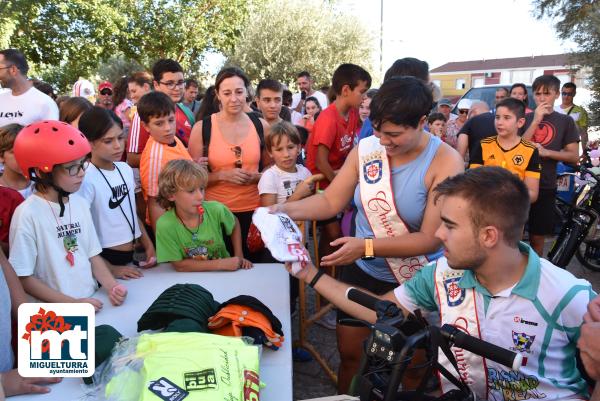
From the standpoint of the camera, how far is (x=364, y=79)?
167 inches

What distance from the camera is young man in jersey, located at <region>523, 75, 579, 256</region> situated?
480 cm

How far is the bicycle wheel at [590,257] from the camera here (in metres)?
5.59

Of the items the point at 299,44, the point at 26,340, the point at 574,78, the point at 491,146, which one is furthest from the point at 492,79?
the point at 26,340

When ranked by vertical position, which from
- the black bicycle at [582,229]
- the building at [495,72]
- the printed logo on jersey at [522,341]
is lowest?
the black bicycle at [582,229]

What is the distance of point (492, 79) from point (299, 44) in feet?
133

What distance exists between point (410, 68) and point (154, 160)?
1985mm

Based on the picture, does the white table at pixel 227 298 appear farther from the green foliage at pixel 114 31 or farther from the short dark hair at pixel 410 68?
the green foliage at pixel 114 31

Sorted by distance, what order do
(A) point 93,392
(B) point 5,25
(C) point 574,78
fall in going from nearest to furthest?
(A) point 93,392 → (C) point 574,78 → (B) point 5,25

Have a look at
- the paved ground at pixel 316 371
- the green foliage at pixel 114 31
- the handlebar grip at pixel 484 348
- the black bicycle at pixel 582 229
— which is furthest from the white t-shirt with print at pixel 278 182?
the green foliage at pixel 114 31

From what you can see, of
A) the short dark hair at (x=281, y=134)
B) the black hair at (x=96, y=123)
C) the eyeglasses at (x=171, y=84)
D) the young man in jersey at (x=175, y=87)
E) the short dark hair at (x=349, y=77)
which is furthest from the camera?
the eyeglasses at (x=171, y=84)

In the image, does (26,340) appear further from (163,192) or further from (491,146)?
(491,146)

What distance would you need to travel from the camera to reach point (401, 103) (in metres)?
2.17

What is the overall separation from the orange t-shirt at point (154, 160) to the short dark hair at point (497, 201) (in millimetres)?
2329

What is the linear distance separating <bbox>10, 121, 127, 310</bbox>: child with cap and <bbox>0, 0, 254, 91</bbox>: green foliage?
17109 millimetres
